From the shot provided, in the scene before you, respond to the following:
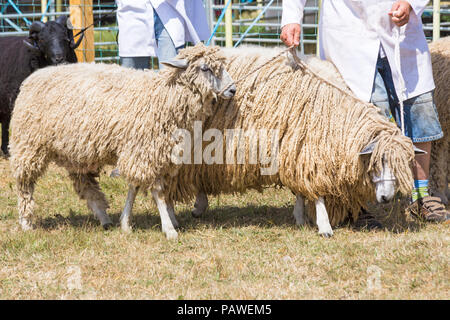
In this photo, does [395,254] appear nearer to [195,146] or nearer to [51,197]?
[195,146]

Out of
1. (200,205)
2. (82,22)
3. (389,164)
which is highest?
(82,22)

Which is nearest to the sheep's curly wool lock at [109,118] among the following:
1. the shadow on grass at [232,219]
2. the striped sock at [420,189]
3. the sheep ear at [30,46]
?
the shadow on grass at [232,219]

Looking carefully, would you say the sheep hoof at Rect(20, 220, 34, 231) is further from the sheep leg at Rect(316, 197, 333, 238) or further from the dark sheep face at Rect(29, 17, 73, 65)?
the dark sheep face at Rect(29, 17, 73, 65)

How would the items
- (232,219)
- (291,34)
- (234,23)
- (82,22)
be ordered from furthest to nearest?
(234,23) < (82,22) < (232,219) < (291,34)

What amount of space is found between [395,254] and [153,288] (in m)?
1.49

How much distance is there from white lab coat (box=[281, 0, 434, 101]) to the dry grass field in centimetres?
107

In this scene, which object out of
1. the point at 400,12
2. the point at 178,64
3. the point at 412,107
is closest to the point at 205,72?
the point at 178,64

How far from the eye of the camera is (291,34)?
14.3 ft

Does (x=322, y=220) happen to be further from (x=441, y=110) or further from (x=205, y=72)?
(x=441, y=110)

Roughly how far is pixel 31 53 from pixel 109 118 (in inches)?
121

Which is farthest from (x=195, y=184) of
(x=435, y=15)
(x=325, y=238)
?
(x=435, y=15)

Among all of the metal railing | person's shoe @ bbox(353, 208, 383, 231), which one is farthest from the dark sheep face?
person's shoe @ bbox(353, 208, 383, 231)

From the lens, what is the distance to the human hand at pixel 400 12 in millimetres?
4121

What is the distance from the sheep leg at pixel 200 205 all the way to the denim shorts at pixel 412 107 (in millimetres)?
1518
